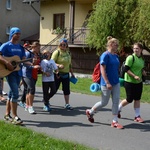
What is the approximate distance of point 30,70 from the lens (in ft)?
25.8

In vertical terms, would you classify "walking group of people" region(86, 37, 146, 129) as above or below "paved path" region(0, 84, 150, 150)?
above

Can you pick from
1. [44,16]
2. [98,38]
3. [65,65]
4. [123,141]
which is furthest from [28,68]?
[44,16]

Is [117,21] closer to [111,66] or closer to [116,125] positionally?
[111,66]

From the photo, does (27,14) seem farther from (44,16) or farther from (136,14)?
(136,14)

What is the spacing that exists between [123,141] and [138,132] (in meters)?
0.79

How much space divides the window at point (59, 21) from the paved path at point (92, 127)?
1867 cm

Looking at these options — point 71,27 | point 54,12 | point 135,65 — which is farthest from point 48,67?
point 54,12

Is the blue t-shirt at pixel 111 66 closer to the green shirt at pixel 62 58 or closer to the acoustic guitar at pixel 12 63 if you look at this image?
the acoustic guitar at pixel 12 63

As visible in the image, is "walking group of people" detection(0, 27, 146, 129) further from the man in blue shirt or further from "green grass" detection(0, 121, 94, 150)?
"green grass" detection(0, 121, 94, 150)

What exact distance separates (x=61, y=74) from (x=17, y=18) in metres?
29.9

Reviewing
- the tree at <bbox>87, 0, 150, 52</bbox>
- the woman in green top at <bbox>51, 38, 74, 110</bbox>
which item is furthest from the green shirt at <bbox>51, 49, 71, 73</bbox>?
the tree at <bbox>87, 0, 150, 52</bbox>

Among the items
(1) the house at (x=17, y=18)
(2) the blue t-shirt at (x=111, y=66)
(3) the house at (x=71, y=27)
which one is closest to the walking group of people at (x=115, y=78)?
(2) the blue t-shirt at (x=111, y=66)

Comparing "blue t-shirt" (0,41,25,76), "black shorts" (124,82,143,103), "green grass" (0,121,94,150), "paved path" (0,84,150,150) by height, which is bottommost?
"paved path" (0,84,150,150)

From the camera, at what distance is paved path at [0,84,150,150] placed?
18.4ft
